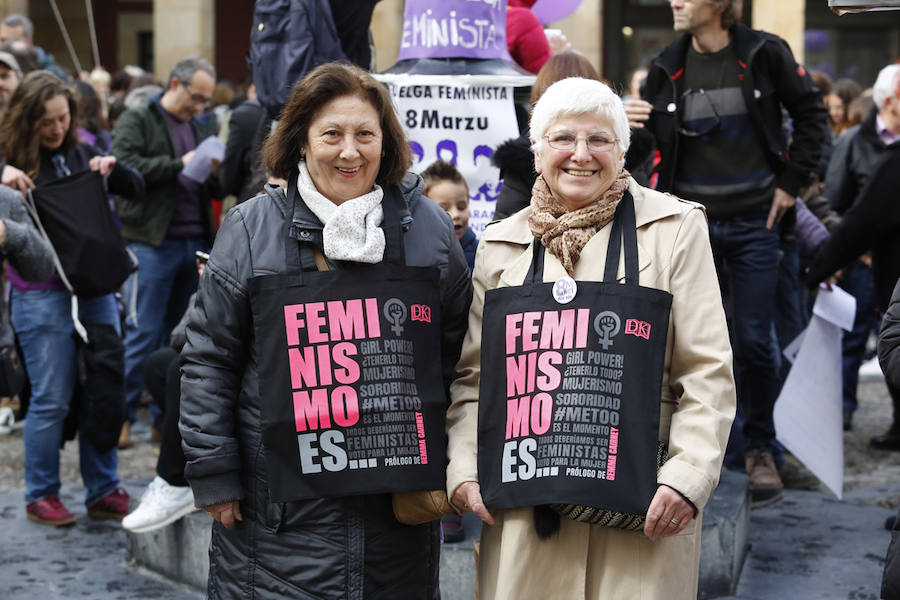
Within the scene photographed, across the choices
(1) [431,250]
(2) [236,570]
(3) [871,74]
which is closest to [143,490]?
(2) [236,570]

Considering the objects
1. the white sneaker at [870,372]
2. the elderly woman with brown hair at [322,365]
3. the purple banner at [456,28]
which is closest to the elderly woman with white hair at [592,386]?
the elderly woman with brown hair at [322,365]

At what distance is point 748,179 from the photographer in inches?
230

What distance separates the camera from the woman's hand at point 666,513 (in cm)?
296

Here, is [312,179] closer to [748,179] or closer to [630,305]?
[630,305]

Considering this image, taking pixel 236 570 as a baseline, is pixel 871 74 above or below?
above

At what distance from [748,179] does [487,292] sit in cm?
299

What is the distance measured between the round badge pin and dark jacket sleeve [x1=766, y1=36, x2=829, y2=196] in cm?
311

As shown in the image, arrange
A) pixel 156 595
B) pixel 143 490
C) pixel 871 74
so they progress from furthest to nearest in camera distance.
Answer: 1. pixel 871 74
2. pixel 143 490
3. pixel 156 595

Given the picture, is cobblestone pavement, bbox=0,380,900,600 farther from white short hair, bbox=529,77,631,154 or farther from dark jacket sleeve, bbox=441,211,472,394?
white short hair, bbox=529,77,631,154

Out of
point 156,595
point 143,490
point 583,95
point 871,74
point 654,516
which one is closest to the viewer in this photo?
point 654,516

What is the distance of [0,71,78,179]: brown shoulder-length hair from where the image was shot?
19.2ft

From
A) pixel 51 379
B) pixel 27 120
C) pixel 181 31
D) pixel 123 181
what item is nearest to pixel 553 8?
pixel 123 181

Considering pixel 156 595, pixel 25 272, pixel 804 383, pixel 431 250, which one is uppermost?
pixel 431 250

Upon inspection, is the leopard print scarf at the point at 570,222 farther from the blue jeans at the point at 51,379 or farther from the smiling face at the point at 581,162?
the blue jeans at the point at 51,379
